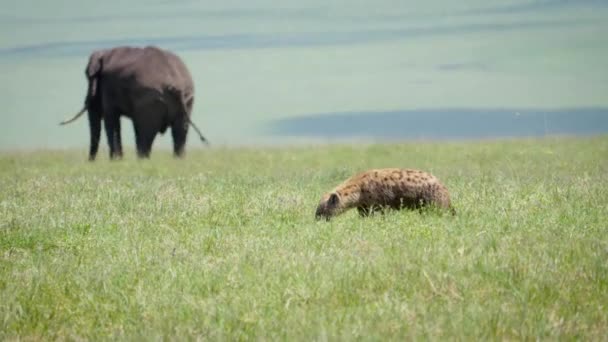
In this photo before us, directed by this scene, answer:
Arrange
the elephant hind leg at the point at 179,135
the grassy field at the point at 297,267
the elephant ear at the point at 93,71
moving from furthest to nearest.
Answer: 1. the elephant ear at the point at 93,71
2. the elephant hind leg at the point at 179,135
3. the grassy field at the point at 297,267

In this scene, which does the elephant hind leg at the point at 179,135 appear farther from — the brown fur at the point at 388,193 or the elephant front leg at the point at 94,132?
the brown fur at the point at 388,193

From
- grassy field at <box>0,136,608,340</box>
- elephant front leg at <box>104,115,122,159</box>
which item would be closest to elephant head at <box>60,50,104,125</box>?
elephant front leg at <box>104,115,122,159</box>

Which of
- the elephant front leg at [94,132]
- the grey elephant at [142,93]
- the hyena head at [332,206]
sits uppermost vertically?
the hyena head at [332,206]

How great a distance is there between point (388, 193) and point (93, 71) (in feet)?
64.3

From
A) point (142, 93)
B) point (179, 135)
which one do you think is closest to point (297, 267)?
point (142, 93)

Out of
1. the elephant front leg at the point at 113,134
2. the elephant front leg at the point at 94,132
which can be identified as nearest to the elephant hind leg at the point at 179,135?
the elephant front leg at the point at 113,134

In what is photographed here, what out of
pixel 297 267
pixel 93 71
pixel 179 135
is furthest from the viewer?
pixel 93 71

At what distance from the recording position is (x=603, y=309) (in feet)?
25.1

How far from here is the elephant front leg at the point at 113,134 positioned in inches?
1148

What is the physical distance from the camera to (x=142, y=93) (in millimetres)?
29062

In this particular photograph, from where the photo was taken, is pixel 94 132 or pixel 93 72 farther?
pixel 94 132

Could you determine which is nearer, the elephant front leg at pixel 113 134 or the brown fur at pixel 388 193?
the brown fur at pixel 388 193

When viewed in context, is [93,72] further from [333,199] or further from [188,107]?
[333,199]

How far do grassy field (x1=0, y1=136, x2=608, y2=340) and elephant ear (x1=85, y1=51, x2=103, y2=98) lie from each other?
15512 mm
